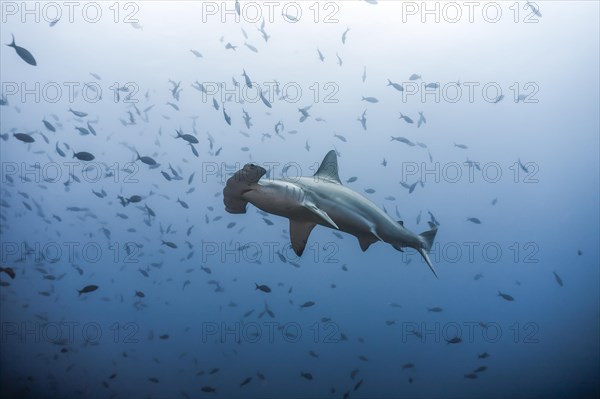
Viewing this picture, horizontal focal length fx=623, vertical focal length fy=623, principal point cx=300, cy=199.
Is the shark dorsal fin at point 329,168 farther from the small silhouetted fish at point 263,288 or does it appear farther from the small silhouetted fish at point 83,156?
the small silhouetted fish at point 83,156

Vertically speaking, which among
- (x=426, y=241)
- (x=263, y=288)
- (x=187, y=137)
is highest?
(x=187, y=137)

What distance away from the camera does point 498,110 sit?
396 centimetres

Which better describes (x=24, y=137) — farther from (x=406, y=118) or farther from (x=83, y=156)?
(x=406, y=118)

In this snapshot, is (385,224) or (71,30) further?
(71,30)

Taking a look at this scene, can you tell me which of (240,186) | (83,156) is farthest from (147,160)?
(240,186)

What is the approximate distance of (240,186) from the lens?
3486 millimetres

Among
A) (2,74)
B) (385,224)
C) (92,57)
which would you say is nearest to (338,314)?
(385,224)

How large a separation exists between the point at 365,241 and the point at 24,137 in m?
2.24

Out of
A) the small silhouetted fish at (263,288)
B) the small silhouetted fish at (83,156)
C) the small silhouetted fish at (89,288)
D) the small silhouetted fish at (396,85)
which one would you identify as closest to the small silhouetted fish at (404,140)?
the small silhouetted fish at (396,85)

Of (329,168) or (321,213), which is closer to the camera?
(321,213)

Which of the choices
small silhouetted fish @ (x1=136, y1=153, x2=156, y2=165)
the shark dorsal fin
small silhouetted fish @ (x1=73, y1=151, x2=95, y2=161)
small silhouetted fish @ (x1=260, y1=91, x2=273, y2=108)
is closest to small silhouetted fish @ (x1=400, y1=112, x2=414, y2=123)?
the shark dorsal fin

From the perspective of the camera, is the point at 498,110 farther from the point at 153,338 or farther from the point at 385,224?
the point at 153,338

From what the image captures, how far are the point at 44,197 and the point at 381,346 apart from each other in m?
2.35

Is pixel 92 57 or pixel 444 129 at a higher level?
pixel 92 57
